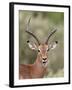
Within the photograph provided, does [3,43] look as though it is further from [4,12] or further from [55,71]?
[55,71]

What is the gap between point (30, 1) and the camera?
183 cm

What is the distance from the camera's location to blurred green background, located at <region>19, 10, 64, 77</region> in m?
1.80

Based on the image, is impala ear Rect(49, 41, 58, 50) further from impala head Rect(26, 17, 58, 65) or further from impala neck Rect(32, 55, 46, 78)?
impala neck Rect(32, 55, 46, 78)

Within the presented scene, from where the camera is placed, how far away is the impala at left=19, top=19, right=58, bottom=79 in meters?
1.80

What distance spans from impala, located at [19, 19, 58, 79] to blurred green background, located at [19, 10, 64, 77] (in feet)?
0.07

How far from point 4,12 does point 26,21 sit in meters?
0.14

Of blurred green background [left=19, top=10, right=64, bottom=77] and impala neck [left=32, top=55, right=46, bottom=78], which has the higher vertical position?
blurred green background [left=19, top=10, right=64, bottom=77]

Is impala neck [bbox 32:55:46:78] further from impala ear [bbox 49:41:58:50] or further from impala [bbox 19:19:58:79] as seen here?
impala ear [bbox 49:41:58:50]

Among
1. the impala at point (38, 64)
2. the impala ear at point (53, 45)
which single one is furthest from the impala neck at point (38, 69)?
the impala ear at point (53, 45)

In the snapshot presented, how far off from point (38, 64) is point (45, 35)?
180mm

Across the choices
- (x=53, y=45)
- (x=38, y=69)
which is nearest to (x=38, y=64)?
(x=38, y=69)

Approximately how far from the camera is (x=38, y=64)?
1.84m

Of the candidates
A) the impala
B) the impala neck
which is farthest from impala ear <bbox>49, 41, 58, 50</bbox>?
the impala neck

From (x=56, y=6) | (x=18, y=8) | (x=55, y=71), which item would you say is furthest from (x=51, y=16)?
(x=55, y=71)
